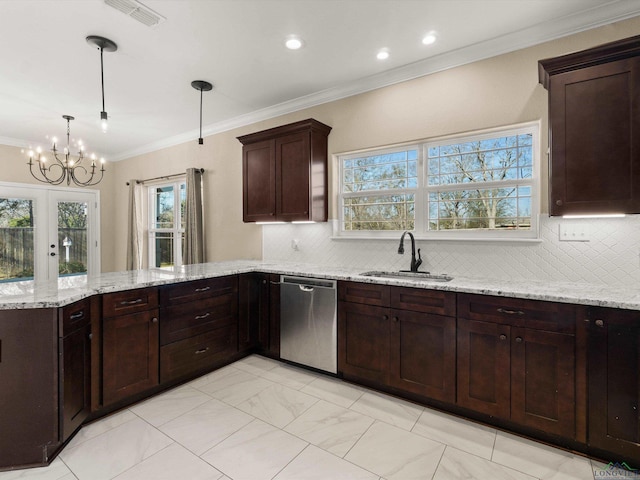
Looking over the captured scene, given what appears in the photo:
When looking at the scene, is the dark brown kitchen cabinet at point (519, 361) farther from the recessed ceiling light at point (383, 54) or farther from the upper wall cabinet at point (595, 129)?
the recessed ceiling light at point (383, 54)

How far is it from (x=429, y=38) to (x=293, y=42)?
109 centimetres

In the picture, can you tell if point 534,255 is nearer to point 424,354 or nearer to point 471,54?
point 424,354

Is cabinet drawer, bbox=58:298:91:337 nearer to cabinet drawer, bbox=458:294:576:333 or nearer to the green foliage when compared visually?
cabinet drawer, bbox=458:294:576:333

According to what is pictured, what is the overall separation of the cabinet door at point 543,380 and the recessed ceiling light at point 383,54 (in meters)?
2.40

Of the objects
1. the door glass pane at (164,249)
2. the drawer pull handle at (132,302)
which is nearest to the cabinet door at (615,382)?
the drawer pull handle at (132,302)

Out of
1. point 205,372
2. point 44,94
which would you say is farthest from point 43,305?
point 44,94

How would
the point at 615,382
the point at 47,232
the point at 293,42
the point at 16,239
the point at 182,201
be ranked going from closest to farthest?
the point at 615,382
the point at 293,42
the point at 16,239
the point at 182,201
the point at 47,232

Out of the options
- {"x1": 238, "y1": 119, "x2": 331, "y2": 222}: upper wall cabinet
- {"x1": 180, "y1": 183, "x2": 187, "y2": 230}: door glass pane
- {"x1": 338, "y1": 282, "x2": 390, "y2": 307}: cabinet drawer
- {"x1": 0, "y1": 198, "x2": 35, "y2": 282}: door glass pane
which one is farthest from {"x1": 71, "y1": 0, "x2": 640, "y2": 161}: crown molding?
{"x1": 0, "y1": 198, "x2": 35, "y2": 282}: door glass pane

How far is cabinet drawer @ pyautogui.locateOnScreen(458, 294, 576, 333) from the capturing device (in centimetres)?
191

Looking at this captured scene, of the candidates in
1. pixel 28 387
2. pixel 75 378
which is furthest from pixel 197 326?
pixel 28 387

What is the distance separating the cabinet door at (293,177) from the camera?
3.34m

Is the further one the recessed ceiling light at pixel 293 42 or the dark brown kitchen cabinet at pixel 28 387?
the recessed ceiling light at pixel 293 42

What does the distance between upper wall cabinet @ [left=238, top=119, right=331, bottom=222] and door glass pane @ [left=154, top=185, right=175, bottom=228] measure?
2.34 metres

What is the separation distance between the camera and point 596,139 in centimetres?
→ 202
